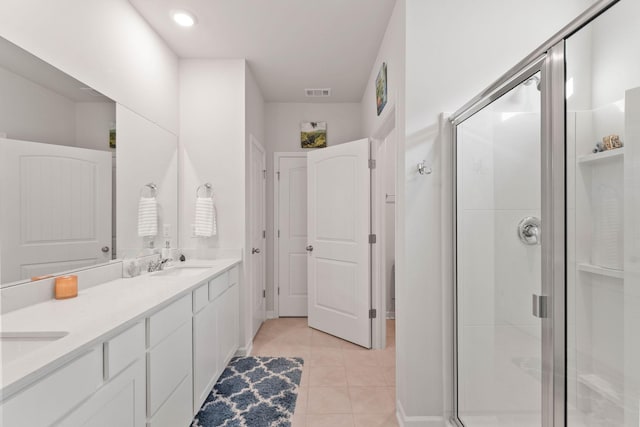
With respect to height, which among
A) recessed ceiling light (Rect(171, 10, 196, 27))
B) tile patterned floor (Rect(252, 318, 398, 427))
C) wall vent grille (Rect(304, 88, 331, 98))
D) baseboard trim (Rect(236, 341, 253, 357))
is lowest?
tile patterned floor (Rect(252, 318, 398, 427))

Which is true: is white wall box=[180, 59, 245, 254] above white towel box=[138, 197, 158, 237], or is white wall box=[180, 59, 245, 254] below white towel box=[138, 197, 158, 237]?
above

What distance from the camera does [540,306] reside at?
1120 mm

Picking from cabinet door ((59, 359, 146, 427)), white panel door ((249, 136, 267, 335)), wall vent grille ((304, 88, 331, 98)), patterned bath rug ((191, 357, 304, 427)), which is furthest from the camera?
wall vent grille ((304, 88, 331, 98))

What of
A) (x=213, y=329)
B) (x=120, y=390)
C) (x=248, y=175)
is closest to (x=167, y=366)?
(x=120, y=390)

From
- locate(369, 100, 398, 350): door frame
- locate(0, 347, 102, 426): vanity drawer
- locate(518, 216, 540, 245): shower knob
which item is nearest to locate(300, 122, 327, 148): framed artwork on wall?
locate(369, 100, 398, 350): door frame

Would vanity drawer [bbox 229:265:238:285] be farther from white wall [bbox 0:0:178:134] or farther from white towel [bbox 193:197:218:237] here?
white wall [bbox 0:0:178:134]

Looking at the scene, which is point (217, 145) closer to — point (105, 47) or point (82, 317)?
point (105, 47)

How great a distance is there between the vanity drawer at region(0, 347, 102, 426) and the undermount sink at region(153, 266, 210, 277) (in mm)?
1213

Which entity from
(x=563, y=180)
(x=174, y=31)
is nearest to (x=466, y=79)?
(x=563, y=180)

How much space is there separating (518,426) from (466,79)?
5.85ft

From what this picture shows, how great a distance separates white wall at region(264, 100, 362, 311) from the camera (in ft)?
12.5

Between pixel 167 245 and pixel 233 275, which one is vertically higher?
pixel 167 245

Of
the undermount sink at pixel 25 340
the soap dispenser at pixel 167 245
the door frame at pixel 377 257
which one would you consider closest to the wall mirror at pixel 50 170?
the undermount sink at pixel 25 340

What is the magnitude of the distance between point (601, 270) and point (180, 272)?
8.02 ft
